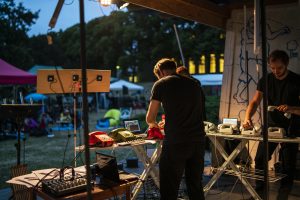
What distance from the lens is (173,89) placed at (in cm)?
302

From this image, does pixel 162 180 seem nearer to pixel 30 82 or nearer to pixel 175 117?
pixel 175 117

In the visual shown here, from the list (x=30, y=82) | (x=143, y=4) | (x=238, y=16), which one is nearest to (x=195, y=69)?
(x=30, y=82)

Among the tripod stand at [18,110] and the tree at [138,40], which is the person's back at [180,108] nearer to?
the tripod stand at [18,110]

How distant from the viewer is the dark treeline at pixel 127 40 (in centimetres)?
1944

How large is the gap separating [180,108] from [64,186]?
1.16 metres

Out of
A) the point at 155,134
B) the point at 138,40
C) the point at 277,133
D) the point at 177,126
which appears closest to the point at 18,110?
the point at 155,134

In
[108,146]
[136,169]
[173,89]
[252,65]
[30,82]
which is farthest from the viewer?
[30,82]

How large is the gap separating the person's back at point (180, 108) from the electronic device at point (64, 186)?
857 mm

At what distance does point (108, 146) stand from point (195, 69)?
2418cm

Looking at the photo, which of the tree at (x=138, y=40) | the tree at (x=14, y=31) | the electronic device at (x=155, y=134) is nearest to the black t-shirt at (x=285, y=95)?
the electronic device at (x=155, y=134)

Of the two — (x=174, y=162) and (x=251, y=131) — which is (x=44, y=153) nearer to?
(x=251, y=131)

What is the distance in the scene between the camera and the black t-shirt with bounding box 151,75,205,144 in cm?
301

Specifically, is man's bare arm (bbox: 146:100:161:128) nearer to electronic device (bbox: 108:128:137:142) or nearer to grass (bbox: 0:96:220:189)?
electronic device (bbox: 108:128:137:142)

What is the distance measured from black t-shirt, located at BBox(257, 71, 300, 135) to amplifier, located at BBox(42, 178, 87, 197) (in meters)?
2.72
